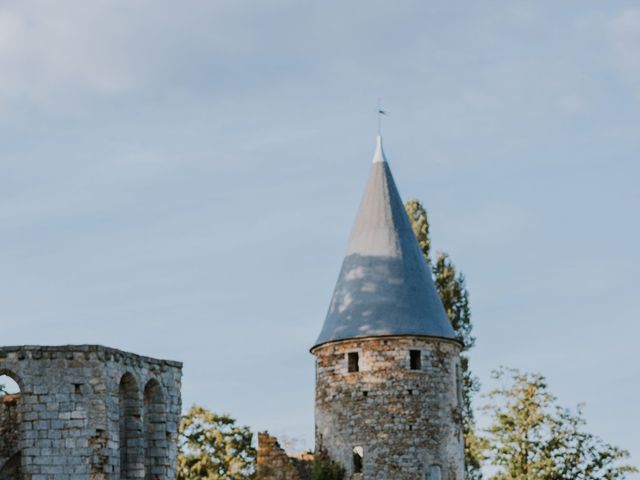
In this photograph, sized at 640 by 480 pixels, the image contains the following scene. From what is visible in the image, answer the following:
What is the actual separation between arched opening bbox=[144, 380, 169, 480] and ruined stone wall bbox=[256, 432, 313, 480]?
12.6 metres

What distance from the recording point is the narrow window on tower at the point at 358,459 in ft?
145

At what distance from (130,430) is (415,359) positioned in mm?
14781

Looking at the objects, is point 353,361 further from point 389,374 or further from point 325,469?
point 325,469

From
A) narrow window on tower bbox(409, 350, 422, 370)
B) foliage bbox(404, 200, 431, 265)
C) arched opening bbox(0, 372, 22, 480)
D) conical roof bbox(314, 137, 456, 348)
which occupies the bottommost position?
arched opening bbox(0, 372, 22, 480)

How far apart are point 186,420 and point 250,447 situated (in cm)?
199

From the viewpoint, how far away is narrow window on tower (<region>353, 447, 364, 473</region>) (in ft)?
145

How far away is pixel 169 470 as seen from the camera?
31.8 meters

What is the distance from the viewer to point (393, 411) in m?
44.1

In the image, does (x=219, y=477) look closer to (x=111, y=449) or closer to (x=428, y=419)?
(x=428, y=419)

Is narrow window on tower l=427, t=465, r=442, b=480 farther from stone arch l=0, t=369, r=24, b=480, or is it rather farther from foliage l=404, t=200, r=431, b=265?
stone arch l=0, t=369, r=24, b=480

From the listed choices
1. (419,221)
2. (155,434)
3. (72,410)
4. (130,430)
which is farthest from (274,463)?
(72,410)

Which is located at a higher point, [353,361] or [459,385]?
[353,361]

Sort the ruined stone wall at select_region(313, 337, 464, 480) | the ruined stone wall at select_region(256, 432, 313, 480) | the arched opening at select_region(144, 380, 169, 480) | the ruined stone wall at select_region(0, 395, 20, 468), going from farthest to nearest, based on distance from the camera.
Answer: the ruined stone wall at select_region(256, 432, 313, 480)
the ruined stone wall at select_region(313, 337, 464, 480)
the arched opening at select_region(144, 380, 169, 480)
the ruined stone wall at select_region(0, 395, 20, 468)

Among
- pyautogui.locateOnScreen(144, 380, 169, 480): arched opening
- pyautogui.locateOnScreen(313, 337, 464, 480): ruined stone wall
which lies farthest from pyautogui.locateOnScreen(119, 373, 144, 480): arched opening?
pyautogui.locateOnScreen(313, 337, 464, 480): ruined stone wall
